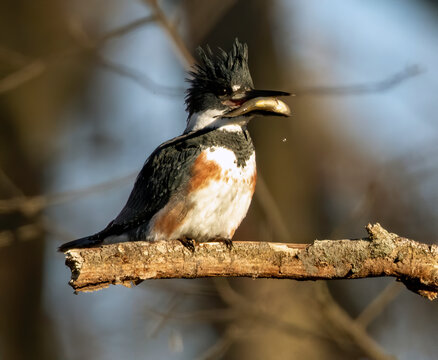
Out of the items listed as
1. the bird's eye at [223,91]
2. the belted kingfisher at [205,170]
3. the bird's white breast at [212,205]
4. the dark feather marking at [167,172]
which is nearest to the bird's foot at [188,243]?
the belted kingfisher at [205,170]

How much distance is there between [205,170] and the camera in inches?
146

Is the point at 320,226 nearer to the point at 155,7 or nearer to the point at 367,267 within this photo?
the point at 155,7

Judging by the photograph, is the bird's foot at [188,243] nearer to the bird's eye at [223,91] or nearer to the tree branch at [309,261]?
the tree branch at [309,261]

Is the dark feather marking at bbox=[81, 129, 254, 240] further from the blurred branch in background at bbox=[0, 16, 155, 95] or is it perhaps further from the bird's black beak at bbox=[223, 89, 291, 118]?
the blurred branch in background at bbox=[0, 16, 155, 95]

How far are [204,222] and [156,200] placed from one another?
0.32 metres

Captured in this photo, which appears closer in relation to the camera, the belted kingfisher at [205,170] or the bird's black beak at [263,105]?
the belted kingfisher at [205,170]

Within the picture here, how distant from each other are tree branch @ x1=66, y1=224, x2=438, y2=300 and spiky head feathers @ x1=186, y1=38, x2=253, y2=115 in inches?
47.7

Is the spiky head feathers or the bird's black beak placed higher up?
the spiky head feathers

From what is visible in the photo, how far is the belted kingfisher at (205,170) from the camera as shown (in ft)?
12.1

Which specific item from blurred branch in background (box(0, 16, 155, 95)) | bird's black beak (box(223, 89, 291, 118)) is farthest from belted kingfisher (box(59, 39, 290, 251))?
blurred branch in background (box(0, 16, 155, 95))

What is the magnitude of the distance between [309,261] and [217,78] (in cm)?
142

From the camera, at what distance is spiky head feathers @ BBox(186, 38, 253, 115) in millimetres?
4074

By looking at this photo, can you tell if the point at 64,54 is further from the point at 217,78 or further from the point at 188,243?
the point at 188,243

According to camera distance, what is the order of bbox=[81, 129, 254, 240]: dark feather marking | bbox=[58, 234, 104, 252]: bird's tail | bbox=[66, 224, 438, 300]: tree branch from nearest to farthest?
1. bbox=[66, 224, 438, 300]: tree branch
2. bbox=[81, 129, 254, 240]: dark feather marking
3. bbox=[58, 234, 104, 252]: bird's tail
